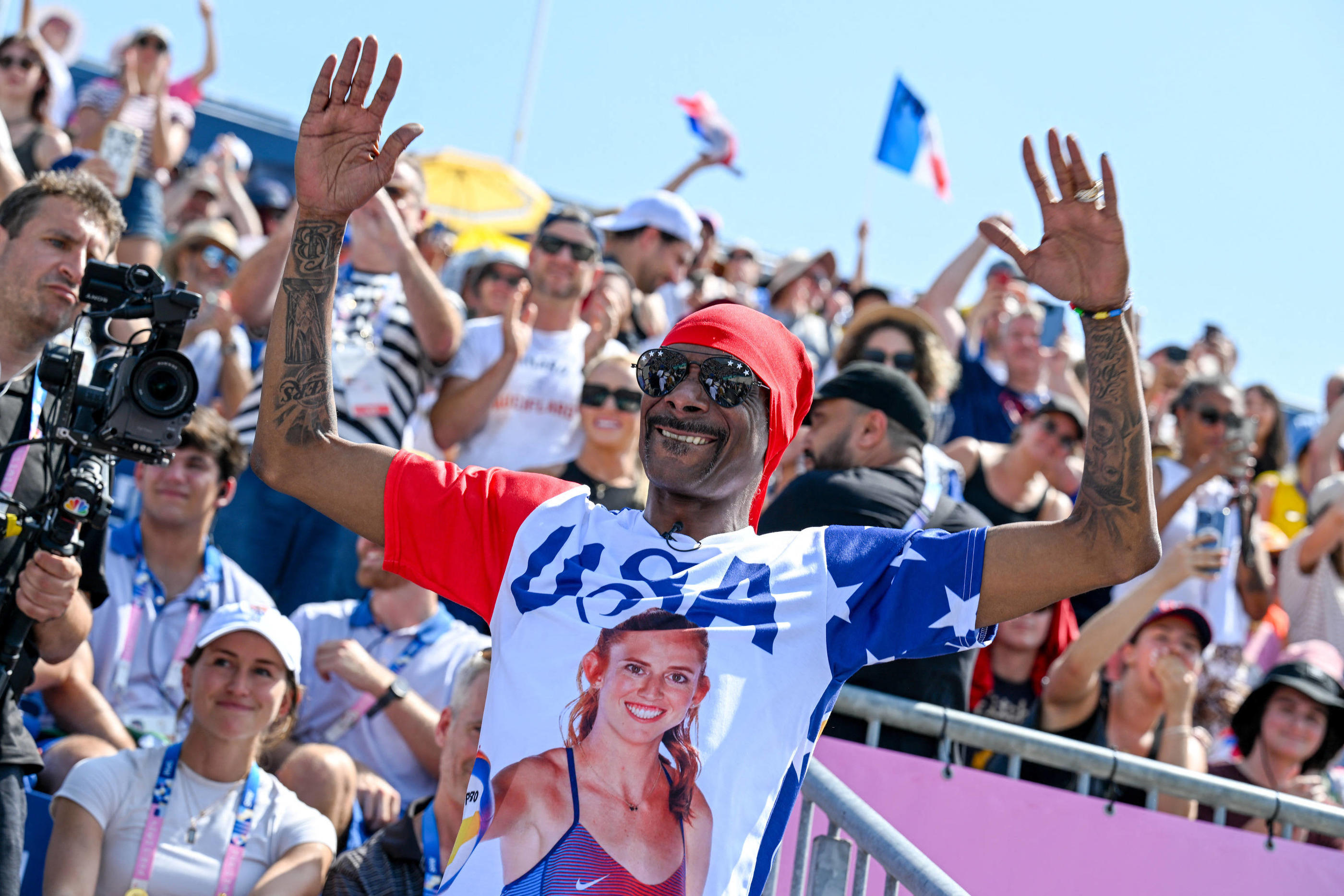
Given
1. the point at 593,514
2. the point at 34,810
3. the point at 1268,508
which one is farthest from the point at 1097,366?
the point at 1268,508

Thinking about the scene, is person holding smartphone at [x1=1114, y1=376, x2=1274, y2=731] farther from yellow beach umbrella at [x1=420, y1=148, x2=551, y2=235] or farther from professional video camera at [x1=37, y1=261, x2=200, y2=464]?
yellow beach umbrella at [x1=420, y1=148, x2=551, y2=235]

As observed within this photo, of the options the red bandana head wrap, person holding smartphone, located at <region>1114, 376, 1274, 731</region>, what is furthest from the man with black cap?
person holding smartphone, located at <region>1114, 376, 1274, 731</region>

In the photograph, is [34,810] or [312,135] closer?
[312,135]

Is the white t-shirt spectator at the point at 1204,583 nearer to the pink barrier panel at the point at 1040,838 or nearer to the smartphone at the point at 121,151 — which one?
the pink barrier panel at the point at 1040,838

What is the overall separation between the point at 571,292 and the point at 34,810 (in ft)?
10.9

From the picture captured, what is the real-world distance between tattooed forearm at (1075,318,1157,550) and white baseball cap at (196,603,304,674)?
9.18ft

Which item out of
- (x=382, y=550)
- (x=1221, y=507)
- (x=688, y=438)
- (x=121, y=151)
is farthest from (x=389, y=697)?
(x=1221, y=507)

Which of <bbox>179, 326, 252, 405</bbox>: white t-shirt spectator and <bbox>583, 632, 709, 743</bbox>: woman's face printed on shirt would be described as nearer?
<bbox>583, 632, 709, 743</bbox>: woman's face printed on shirt

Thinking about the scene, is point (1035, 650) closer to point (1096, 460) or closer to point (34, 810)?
point (1096, 460)

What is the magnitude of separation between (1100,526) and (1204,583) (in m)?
4.73

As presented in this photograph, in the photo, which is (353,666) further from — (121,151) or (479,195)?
(479,195)

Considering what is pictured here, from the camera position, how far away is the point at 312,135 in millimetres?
2824

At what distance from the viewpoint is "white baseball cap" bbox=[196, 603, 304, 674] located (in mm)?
4383

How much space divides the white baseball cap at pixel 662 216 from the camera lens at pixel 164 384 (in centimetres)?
442
